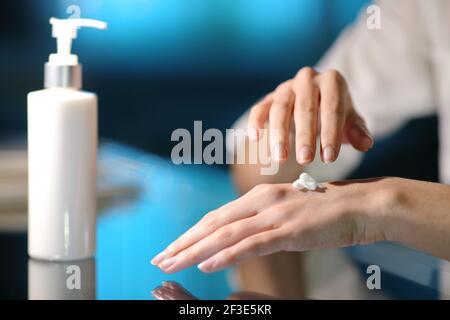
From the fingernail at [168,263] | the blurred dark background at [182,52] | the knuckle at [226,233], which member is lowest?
the fingernail at [168,263]

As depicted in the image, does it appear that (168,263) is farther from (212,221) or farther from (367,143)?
(367,143)

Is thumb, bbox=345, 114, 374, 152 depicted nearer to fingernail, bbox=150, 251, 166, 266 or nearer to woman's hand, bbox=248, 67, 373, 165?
woman's hand, bbox=248, 67, 373, 165

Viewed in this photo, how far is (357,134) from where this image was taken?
0.74 meters

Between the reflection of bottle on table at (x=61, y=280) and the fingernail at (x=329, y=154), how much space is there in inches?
8.2

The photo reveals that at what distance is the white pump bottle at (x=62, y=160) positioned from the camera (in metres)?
0.62

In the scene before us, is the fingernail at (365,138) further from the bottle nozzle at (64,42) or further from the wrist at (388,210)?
the bottle nozzle at (64,42)

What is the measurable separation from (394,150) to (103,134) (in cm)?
47

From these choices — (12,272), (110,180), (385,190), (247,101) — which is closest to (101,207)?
(110,180)

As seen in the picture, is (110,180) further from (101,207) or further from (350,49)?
(350,49)

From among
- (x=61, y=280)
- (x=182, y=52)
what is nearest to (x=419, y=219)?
(x=61, y=280)

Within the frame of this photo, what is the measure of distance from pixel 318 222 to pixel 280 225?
0.03 meters

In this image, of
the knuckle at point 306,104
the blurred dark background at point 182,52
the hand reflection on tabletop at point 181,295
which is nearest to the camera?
the hand reflection on tabletop at point 181,295

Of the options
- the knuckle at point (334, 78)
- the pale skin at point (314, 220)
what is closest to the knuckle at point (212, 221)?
the pale skin at point (314, 220)

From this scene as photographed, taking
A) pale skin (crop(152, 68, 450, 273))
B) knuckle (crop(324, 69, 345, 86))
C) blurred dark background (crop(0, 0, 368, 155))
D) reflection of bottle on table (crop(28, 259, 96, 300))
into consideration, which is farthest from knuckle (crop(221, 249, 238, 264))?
blurred dark background (crop(0, 0, 368, 155))
